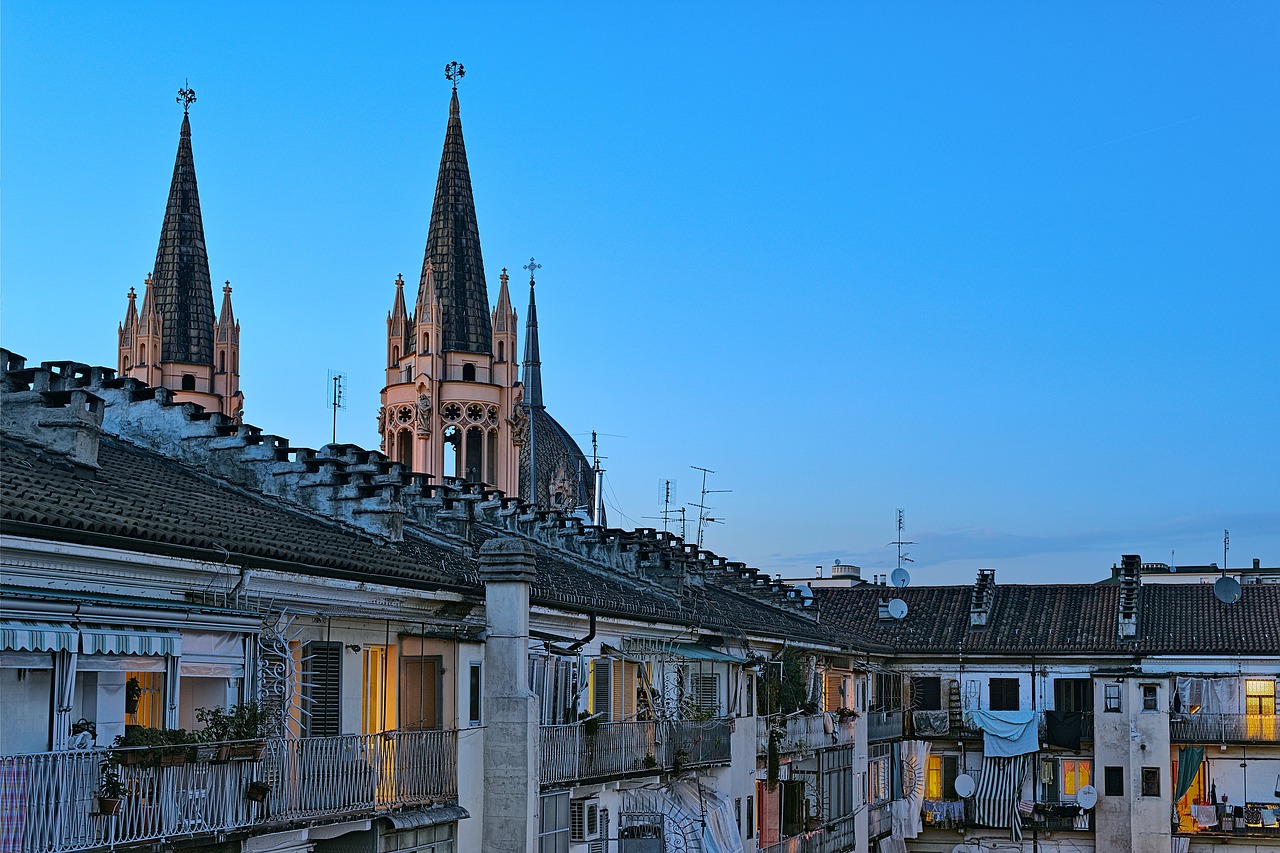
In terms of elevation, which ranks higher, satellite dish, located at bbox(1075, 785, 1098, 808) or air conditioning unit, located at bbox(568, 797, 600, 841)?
air conditioning unit, located at bbox(568, 797, 600, 841)

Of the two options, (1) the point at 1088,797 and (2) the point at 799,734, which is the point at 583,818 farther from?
(1) the point at 1088,797

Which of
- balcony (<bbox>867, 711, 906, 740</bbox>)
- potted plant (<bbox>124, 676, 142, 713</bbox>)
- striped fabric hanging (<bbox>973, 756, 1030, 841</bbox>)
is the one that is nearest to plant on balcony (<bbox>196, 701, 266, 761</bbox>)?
potted plant (<bbox>124, 676, 142, 713</bbox>)

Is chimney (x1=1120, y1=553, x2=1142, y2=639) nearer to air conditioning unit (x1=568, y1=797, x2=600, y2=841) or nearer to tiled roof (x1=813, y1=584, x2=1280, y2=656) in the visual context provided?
tiled roof (x1=813, y1=584, x2=1280, y2=656)

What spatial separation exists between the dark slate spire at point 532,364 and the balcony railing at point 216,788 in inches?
3293

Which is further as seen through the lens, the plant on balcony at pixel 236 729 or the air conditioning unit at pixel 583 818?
the air conditioning unit at pixel 583 818

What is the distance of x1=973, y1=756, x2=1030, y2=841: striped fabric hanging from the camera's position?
64562 mm

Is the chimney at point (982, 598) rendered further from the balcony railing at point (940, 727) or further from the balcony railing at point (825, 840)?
the balcony railing at point (825, 840)

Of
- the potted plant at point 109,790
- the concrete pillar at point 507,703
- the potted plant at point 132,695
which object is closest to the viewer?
the potted plant at point 109,790

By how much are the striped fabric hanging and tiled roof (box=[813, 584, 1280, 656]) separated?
16.0 ft

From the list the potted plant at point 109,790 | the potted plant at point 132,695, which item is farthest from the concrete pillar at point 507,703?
the potted plant at point 109,790

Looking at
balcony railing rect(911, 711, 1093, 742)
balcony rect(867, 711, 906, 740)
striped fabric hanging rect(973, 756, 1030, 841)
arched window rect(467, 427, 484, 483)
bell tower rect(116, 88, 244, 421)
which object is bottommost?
striped fabric hanging rect(973, 756, 1030, 841)

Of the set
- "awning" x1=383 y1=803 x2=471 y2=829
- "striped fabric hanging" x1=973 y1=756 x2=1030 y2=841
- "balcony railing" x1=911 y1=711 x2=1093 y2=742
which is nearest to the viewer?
"awning" x1=383 y1=803 x2=471 y2=829

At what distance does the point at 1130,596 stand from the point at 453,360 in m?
42.2

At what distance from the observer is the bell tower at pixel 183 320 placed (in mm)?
88250
